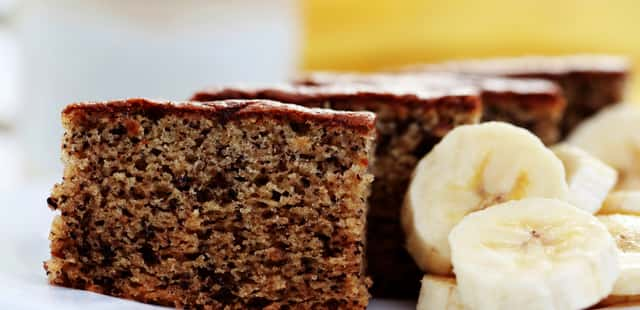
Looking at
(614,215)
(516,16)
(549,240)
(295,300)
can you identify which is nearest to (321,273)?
(295,300)

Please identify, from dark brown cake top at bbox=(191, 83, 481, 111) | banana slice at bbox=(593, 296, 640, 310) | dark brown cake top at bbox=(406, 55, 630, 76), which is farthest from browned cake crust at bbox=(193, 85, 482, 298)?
dark brown cake top at bbox=(406, 55, 630, 76)

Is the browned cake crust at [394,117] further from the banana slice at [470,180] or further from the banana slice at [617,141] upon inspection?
the banana slice at [617,141]

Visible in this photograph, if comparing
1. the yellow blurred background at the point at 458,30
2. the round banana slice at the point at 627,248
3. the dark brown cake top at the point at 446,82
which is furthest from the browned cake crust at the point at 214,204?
the yellow blurred background at the point at 458,30

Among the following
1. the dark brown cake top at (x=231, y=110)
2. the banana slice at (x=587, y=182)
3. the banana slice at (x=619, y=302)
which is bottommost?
the banana slice at (x=619, y=302)

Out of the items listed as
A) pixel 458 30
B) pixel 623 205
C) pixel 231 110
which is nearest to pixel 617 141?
pixel 623 205

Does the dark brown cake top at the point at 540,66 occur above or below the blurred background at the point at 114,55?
above

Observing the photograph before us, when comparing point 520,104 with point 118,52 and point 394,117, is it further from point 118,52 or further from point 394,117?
point 118,52
